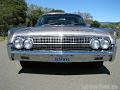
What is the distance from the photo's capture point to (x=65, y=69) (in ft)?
27.0

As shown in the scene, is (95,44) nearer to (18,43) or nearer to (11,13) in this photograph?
(18,43)

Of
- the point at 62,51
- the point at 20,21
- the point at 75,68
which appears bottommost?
the point at 20,21

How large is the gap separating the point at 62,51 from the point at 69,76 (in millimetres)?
753

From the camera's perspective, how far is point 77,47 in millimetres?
6922

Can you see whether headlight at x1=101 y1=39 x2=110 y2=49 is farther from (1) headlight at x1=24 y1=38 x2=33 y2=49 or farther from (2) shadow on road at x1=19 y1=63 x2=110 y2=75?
(1) headlight at x1=24 y1=38 x2=33 y2=49

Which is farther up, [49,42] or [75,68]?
[49,42]

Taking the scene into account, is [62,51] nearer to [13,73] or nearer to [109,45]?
[109,45]

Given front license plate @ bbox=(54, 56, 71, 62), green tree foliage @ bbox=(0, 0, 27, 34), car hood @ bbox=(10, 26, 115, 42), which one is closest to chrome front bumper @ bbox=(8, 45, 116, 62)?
front license plate @ bbox=(54, 56, 71, 62)

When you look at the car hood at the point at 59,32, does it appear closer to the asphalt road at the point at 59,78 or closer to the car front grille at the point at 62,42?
the car front grille at the point at 62,42

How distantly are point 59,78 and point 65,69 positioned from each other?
1.24 meters

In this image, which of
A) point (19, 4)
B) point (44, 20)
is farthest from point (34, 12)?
point (44, 20)

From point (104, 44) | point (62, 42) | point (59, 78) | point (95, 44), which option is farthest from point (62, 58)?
point (104, 44)

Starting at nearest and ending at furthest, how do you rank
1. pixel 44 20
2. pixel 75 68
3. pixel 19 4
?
pixel 75 68, pixel 44 20, pixel 19 4

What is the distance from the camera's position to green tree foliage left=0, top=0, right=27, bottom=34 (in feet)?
171
